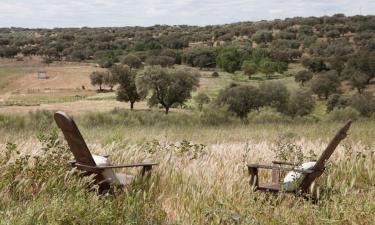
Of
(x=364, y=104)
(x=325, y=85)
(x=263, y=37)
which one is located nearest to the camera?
(x=364, y=104)

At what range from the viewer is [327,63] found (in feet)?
284

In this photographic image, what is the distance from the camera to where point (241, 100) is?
53094 mm

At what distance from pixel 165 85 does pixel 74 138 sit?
167 feet

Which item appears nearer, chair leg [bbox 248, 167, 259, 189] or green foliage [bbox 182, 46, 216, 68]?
chair leg [bbox 248, 167, 259, 189]

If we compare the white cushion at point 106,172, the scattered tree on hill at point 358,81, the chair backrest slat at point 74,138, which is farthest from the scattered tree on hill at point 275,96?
the chair backrest slat at point 74,138

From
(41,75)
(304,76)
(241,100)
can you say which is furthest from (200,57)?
(241,100)

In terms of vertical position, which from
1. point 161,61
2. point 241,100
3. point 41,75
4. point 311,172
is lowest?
point 41,75

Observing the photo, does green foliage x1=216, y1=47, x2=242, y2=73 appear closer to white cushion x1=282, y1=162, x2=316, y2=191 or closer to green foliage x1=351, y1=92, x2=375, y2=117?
green foliage x1=351, y1=92, x2=375, y2=117

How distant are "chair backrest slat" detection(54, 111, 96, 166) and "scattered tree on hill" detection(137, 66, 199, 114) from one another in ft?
162

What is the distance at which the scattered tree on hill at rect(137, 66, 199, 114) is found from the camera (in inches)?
2217

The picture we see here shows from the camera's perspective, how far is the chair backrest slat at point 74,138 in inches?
251

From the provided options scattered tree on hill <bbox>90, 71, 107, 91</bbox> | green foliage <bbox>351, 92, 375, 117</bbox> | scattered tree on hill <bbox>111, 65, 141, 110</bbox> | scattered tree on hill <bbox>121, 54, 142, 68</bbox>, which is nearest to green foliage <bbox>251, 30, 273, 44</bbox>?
scattered tree on hill <bbox>121, 54, 142, 68</bbox>

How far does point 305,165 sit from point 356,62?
75172 mm

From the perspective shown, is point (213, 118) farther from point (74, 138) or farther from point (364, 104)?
point (74, 138)
